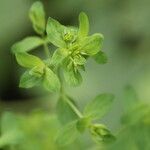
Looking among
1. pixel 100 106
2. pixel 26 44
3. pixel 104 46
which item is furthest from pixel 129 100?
pixel 104 46

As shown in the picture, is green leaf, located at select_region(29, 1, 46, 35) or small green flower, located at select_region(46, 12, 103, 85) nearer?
→ small green flower, located at select_region(46, 12, 103, 85)

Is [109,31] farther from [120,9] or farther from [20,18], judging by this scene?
[20,18]

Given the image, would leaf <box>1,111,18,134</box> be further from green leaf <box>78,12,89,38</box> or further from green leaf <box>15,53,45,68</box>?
green leaf <box>78,12,89,38</box>

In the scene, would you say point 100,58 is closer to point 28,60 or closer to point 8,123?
point 28,60

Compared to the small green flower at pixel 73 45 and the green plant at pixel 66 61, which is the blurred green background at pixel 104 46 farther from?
the small green flower at pixel 73 45

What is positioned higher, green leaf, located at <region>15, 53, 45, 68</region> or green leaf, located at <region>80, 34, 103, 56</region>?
green leaf, located at <region>80, 34, 103, 56</region>

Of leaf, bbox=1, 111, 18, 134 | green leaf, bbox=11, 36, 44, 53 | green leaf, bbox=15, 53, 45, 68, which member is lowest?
leaf, bbox=1, 111, 18, 134

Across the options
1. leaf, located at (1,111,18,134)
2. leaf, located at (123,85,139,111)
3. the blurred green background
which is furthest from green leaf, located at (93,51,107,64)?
the blurred green background
